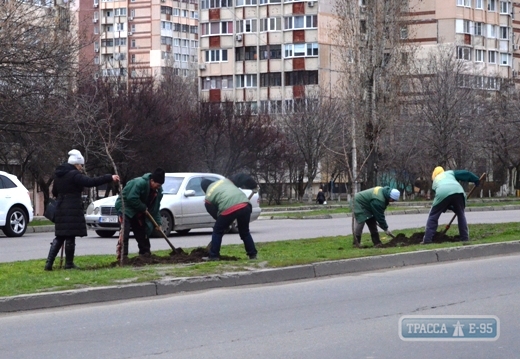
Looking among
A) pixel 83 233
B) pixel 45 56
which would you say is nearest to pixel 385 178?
pixel 45 56

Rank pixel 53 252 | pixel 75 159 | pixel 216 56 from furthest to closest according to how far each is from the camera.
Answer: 1. pixel 216 56
2. pixel 75 159
3. pixel 53 252

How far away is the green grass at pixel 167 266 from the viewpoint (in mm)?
11617

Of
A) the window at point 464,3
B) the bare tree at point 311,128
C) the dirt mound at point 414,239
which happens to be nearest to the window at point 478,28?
the window at point 464,3

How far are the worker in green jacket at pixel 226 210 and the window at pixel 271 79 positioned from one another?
68.8 meters

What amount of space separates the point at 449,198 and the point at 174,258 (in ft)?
18.3

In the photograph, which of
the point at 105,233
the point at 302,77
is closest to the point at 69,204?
the point at 105,233

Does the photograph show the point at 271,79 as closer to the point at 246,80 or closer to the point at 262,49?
the point at 246,80

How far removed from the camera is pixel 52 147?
1467 inches

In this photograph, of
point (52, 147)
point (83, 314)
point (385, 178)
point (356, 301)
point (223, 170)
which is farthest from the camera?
point (385, 178)

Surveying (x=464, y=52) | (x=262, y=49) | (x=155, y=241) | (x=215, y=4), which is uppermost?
(x=215, y=4)

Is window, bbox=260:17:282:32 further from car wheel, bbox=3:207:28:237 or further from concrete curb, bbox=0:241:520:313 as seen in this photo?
concrete curb, bbox=0:241:520:313

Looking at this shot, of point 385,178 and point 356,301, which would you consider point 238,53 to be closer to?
point 385,178

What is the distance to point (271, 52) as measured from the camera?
3317 inches

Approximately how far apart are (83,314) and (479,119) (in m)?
54.3
